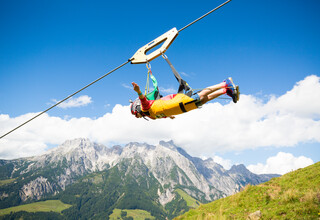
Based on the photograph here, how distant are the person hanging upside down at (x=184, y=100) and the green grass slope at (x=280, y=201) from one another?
624cm

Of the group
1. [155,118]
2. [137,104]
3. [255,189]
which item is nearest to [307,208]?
[255,189]

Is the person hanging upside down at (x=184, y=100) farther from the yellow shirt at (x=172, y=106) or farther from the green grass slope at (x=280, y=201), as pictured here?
the green grass slope at (x=280, y=201)

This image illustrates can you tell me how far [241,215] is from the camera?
430 inches

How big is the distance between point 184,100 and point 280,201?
28.3ft

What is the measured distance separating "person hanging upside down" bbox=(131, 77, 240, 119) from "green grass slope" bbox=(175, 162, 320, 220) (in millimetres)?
6243

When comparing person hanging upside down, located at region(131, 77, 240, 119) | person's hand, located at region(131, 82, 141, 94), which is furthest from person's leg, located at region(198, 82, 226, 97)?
person's hand, located at region(131, 82, 141, 94)

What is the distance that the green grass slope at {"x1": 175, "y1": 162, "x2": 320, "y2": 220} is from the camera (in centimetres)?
862

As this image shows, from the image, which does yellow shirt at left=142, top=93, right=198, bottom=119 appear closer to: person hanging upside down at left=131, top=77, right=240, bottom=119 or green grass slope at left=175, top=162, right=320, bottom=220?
person hanging upside down at left=131, top=77, right=240, bottom=119

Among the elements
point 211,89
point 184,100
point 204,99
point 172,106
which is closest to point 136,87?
point 172,106

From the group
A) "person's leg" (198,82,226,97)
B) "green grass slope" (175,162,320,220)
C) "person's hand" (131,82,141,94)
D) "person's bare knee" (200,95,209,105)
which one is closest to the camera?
"person's leg" (198,82,226,97)

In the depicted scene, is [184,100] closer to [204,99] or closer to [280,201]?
[204,99]

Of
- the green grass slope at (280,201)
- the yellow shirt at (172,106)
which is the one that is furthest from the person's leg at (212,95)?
the green grass slope at (280,201)

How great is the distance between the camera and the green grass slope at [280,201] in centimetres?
862

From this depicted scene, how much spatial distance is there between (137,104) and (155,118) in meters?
0.87
